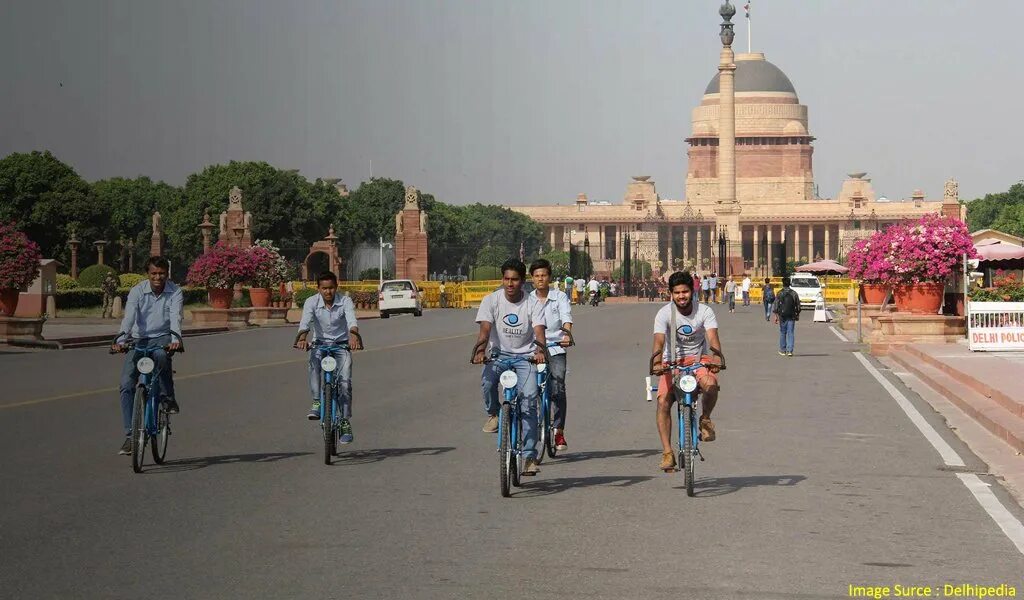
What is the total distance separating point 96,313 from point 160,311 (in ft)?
140

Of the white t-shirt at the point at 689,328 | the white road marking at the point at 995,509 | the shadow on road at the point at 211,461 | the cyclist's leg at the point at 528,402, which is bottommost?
the white road marking at the point at 995,509

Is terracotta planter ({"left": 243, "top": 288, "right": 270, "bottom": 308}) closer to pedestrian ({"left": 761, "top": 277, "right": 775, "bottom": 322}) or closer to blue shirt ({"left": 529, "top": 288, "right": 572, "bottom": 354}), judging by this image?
pedestrian ({"left": 761, "top": 277, "right": 775, "bottom": 322})

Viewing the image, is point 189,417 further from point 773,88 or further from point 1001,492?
point 773,88

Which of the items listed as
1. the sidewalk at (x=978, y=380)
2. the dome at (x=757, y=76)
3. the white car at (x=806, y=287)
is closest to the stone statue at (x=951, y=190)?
the white car at (x=806, y=287)

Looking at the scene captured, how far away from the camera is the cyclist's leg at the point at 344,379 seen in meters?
12.9

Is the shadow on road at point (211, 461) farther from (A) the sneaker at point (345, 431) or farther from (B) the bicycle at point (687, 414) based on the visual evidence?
(B) the bicycle at point (687, 414)

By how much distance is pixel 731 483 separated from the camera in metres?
11.5

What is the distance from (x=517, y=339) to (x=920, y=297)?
23263mm

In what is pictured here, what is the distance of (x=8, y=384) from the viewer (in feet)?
71.8

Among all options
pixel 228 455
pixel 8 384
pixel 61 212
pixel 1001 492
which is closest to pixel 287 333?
pixel 8 384

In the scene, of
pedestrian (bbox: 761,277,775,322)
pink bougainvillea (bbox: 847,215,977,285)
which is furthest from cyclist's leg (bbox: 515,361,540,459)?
pedestrian (bbox: 761,277,775,322)

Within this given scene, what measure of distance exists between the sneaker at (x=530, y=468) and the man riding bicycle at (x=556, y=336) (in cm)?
121

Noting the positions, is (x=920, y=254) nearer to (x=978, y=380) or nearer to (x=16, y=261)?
(x=978, y=380)

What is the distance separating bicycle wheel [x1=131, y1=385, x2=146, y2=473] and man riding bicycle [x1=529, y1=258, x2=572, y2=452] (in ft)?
9.86
